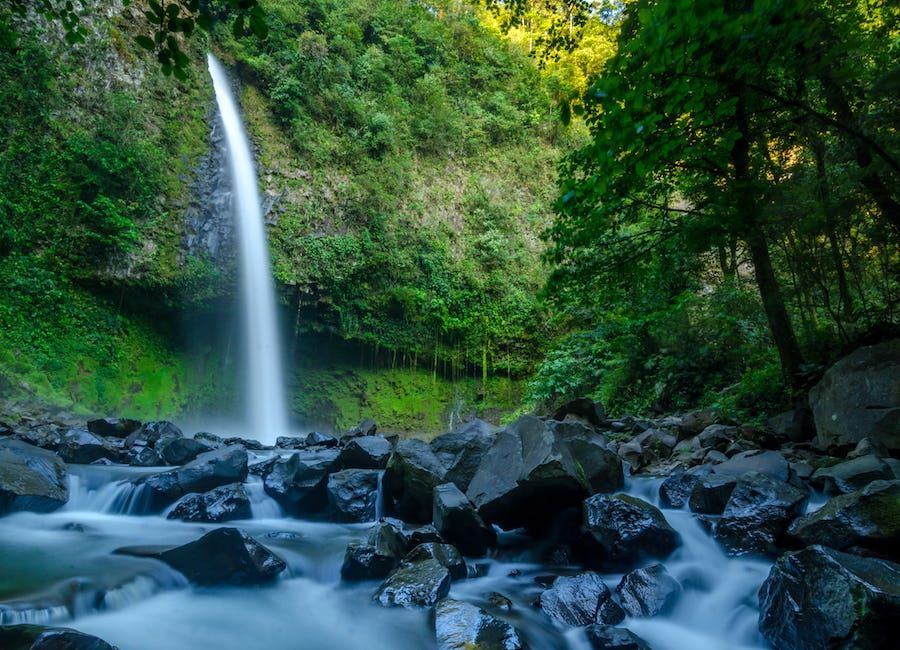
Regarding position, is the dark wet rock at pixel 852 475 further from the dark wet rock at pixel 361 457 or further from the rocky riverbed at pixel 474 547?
the dark wet rock at pixel 361 457

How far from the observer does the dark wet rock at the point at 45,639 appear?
2047 mm

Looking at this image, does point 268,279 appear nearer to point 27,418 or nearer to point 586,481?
point 27,418

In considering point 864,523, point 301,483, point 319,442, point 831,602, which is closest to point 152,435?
point 319,442

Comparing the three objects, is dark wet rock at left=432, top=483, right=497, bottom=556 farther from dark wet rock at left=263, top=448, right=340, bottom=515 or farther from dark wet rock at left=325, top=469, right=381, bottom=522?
dark wet rock at left=263, top=448, right=340, bottom=515

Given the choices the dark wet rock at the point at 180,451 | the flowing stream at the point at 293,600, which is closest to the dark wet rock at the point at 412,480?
the flowing stream at the point at 293,600

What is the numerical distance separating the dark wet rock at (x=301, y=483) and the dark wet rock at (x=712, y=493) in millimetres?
3773

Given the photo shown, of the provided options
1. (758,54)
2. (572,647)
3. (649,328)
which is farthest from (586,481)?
(649,328)

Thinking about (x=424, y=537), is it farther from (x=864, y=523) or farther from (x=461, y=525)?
(x=864, y=523)

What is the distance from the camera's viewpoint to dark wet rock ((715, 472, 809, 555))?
11.7 feet

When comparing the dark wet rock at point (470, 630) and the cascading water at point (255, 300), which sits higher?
the cascading water at point (255, 300)

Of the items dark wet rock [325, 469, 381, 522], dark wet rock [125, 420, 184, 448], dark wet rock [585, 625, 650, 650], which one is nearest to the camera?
dark wet rock [585, 625, 650, 650]

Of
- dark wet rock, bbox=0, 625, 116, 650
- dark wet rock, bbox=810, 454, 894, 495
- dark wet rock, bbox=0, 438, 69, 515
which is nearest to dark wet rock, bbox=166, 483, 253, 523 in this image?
dark wet rock, bbox=0, 438, 69, 515

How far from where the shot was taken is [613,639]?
8.77 ft

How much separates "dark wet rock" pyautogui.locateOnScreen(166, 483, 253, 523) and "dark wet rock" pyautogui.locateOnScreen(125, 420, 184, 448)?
3.17 meters
